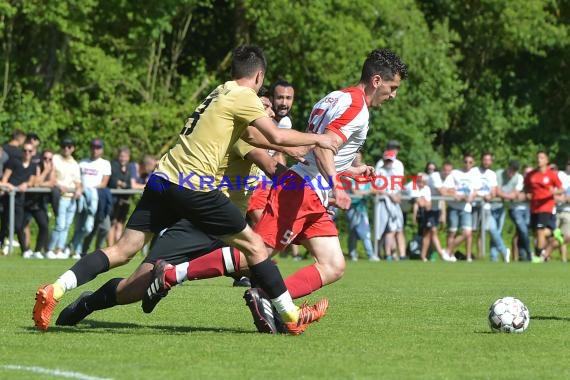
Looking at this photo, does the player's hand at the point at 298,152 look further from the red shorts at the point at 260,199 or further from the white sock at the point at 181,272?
the red shorts at the point at 260,199

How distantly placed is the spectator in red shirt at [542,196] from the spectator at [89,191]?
25.7ft

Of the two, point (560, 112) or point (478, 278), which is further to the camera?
point (560, 112)

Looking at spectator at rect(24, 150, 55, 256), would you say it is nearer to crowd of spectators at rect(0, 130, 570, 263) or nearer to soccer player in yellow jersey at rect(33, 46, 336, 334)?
crowd of spectators at rect(0, 130, 570, 263)

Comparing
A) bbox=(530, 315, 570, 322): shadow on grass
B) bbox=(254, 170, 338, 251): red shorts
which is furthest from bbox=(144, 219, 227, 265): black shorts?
bbox=(530, 315, 570, 322): shadow on grass

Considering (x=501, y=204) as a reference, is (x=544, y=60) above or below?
above

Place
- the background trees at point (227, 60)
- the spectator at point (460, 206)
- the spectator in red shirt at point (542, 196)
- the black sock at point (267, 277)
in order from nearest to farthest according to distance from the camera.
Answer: the black sock at point (267, 277), the spectator in red shirt at point (542, 196), the spectator at point (460, 206), the background trees at point (227, 60)

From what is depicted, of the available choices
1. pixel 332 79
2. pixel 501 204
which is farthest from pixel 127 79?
pixel 501 204

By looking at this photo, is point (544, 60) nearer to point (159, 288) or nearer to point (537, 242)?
point (537, 242)

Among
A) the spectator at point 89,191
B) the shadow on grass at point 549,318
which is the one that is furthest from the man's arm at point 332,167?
the spectator at point 89,191

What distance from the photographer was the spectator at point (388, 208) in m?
22.5

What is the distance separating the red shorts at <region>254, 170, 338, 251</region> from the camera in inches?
354

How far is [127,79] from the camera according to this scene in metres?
34.2

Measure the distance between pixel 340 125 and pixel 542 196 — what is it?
15.1m

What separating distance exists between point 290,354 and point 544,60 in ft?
118
